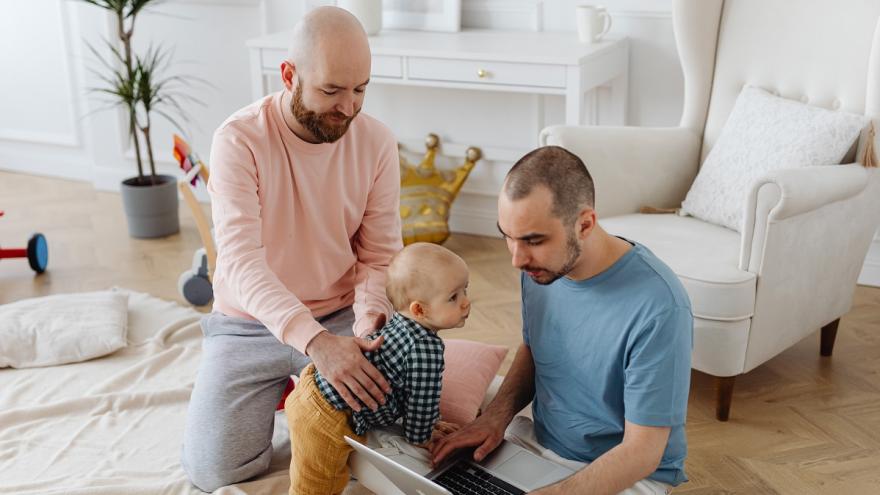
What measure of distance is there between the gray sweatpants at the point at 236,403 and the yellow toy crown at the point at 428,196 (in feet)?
5.06

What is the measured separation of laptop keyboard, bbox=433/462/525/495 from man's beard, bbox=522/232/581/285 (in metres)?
0.37

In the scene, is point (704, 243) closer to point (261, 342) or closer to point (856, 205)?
point (856, 205)

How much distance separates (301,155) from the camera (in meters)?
2.20

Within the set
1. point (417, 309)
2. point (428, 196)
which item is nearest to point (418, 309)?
point (417, 309)

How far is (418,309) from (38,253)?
2354 mm

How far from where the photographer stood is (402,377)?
6.19ft

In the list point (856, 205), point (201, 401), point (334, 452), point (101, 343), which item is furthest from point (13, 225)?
point (856, 205)

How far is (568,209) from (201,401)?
3.45 ft

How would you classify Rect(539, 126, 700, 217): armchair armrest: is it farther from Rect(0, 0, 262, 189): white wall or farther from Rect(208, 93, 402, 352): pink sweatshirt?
Rect(0, 0, 262, 189): white wall

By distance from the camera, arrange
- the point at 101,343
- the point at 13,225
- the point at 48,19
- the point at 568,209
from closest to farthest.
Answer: the point at 568,209, the point at 101,343, the point at 13,225, the point at 48,19

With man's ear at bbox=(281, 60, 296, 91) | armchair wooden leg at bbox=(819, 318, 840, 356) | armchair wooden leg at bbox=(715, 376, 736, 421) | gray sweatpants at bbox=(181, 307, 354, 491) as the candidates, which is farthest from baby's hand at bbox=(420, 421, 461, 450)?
armchair wooden leg at bbox=(819, 318, 840, 356)

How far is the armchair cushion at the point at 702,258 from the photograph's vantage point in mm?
2510

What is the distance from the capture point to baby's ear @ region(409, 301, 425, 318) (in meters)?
1.84

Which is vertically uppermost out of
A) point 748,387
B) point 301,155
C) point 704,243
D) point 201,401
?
point 301,155
